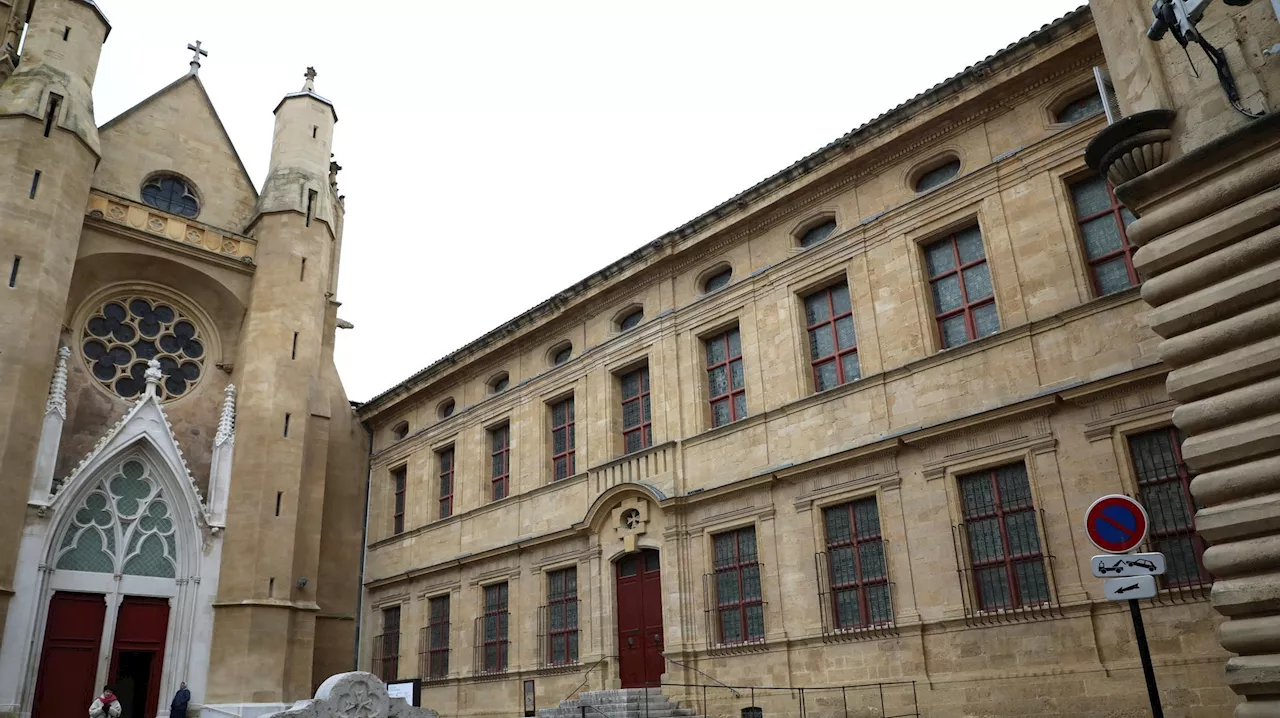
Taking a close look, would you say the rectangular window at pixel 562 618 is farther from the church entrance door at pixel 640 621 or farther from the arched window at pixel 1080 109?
the arched window at pixel 1080 109

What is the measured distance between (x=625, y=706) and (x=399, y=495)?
13.0 metres

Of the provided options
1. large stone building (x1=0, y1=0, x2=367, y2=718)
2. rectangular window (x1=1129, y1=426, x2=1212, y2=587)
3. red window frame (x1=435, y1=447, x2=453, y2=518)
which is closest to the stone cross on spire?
large stone building (x1=0, y1=0, x2=367, y2=718)

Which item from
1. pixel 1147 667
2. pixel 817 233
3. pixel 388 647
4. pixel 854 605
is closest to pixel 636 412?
pixel 817 233

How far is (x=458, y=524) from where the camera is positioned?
77.3 feet

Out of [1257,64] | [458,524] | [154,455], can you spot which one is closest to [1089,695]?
[1257,64]

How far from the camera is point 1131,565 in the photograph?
656 cm

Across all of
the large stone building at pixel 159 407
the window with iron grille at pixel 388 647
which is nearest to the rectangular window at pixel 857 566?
Answer: the large stone building at pixel 159 407

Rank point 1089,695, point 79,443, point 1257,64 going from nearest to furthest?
point 1257,64
point 1089,695
point 79,443

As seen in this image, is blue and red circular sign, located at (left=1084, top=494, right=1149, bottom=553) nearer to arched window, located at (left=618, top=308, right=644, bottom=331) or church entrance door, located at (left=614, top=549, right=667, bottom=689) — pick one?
church entrance door, located at (left=614, top=549, right=667, bottom=689)

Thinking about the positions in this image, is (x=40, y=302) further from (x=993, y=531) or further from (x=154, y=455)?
(x=993, y=531)

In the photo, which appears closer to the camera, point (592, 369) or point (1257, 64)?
point (1257, 64)

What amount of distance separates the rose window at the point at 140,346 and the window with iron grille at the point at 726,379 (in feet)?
48.9

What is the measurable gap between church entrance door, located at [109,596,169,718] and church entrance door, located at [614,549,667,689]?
11593 mm

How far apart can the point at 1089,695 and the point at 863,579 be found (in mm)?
3783
